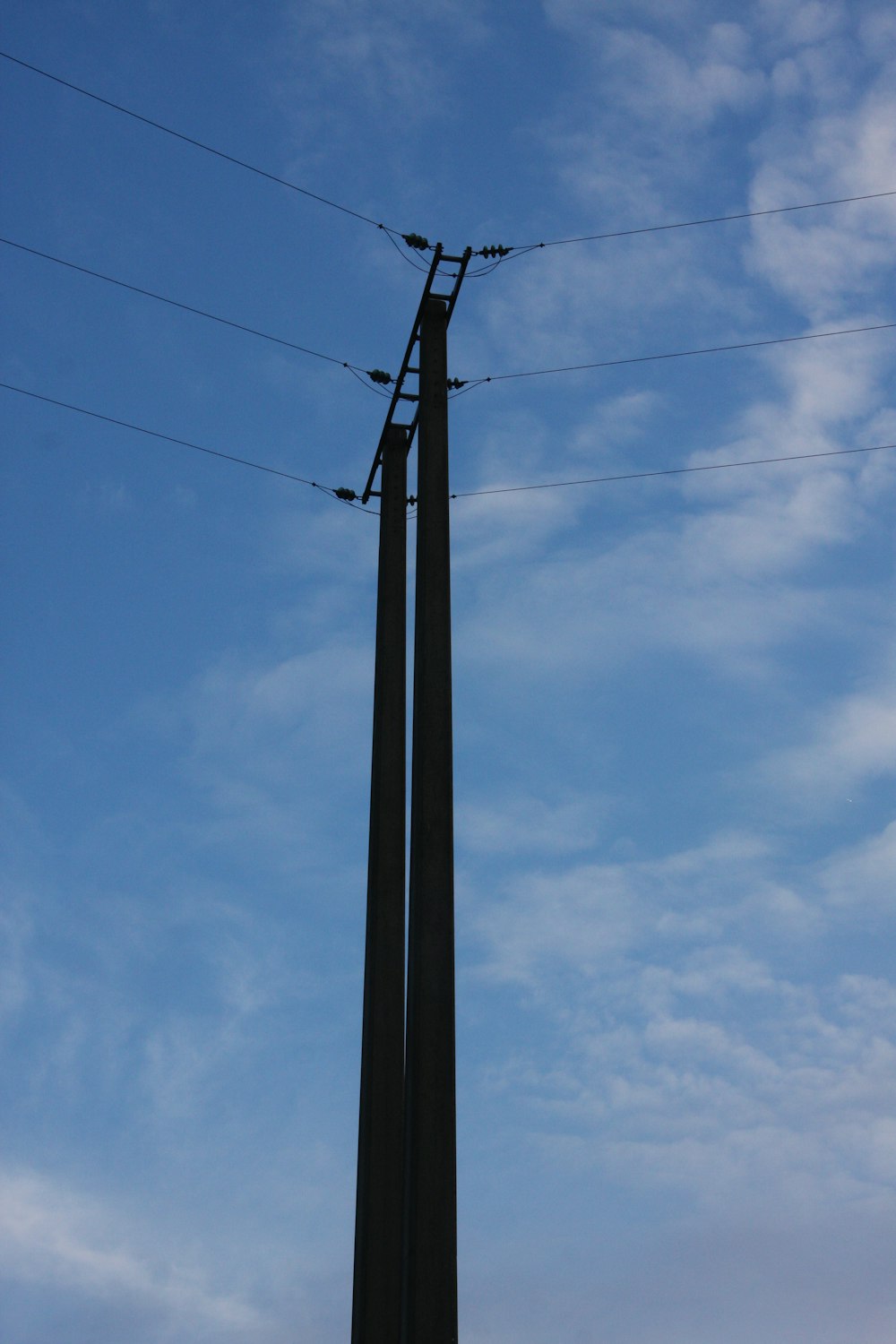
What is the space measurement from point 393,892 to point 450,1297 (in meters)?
6.98

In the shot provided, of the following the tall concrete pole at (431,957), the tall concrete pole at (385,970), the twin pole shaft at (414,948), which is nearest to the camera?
the tall concrete pole at (431,957)

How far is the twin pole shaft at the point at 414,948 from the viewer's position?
48.8 ft

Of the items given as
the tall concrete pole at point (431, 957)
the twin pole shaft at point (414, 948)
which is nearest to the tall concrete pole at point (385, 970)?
the twin pole shaft at point (414, 948)

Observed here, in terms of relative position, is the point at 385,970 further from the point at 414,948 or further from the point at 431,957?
the point at 431,957

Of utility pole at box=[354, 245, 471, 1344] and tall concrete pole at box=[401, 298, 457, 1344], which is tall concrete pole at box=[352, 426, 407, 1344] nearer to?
utility pole at box=[354, 245, 471, 1344]

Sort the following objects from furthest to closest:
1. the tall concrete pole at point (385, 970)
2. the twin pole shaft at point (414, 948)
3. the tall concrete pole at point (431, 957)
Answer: the tall concrete pole at point (385, 970)
the twin pole shaft at point (414, 948)
the tall concrete pole at point (431, 957)

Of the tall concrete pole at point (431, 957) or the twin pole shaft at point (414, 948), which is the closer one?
the tall concrete pole at point (431, 957)

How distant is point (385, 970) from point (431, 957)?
4448 mm

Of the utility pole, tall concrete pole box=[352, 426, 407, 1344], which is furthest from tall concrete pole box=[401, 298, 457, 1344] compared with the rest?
tall concrete pole box=[352, 426, 407, 1344]

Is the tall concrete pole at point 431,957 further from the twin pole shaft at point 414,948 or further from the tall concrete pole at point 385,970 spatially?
the tall concrete pole at point 385,970

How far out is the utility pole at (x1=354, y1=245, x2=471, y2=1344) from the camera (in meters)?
14.9

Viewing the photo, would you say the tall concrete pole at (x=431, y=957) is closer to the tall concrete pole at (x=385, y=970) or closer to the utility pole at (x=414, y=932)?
the utility pole at (x=414, y=932)

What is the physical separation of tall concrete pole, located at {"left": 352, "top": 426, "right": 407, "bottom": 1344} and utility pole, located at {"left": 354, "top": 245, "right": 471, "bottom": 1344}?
0.02 m

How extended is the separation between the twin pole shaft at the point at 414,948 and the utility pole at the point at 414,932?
0.02 m
